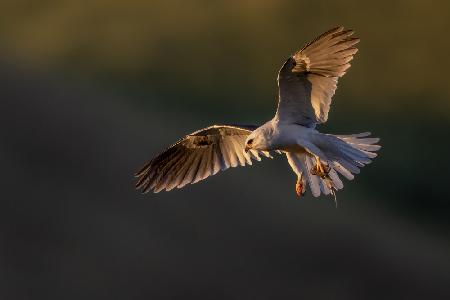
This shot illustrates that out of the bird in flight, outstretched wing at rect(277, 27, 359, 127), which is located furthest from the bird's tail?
outstretched wing at rect(277, 27, 359, 127)

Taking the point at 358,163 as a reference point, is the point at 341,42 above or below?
above

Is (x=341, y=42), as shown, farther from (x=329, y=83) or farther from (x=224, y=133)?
(x=224, y=133)

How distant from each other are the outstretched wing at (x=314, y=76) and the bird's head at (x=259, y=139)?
152 mm

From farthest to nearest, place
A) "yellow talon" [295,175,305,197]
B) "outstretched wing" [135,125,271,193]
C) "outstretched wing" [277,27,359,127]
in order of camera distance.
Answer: "outstretched wing" [135,125,271,193] → "yellow talon" [295,175,305,197] → "outstretched wing" [277,27,359,127]

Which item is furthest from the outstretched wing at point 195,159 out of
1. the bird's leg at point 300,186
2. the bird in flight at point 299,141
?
the bird's leg at point 300,186

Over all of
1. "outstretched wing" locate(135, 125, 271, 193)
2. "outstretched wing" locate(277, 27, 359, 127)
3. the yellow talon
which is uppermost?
"outstretched wing" locate(277, 27, 359, 127)

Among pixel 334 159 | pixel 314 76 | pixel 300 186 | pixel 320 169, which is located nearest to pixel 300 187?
pixel 300 186

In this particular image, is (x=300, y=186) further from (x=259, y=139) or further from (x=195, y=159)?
(x=195, y=159)

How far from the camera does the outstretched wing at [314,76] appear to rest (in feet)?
24.1

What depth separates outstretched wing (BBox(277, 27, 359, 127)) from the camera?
7336 millimetres

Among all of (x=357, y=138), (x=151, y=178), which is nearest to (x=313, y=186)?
(x=357, y=138)

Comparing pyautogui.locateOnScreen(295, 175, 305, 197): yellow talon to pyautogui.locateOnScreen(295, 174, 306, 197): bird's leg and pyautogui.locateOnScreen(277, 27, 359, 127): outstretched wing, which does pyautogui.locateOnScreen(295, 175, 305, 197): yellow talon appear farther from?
pyautogui.locateOnScreen(277, 27, 359, 127): outstretched wing

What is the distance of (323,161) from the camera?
7.50 meters

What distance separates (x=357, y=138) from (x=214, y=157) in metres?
1.24
